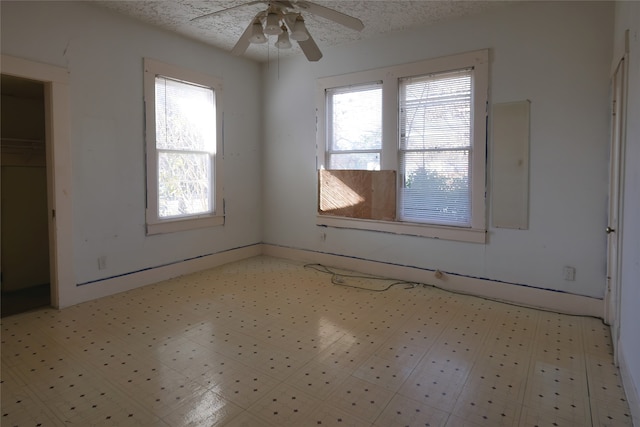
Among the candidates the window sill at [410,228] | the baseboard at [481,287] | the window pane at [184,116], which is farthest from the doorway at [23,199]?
the window sill at [410,228]

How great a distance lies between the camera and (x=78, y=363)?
101 inches

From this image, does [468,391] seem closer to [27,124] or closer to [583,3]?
[583,3]

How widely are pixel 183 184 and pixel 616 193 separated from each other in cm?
425

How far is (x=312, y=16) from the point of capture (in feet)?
12.8

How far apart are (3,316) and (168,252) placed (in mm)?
1590

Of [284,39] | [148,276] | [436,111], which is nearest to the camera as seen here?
[284,39]

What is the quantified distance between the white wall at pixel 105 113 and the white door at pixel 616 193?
4220mm

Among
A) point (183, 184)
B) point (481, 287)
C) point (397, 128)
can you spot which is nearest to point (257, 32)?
point (397, 128)

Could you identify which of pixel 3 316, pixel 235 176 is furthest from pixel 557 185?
pixel 3 316

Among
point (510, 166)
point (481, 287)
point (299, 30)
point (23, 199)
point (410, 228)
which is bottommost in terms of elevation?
point (481, 287)

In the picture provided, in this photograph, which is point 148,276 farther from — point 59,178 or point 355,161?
point 355,161

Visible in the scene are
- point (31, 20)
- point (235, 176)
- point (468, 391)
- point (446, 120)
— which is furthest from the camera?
point (235, 176)

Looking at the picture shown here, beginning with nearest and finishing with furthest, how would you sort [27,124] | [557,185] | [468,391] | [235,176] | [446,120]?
1. [468,391]
2. [557,185]
3. [446,120]
4. [27,124]
5. [235,176]

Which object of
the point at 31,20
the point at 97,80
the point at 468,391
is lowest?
the point at 468,391
